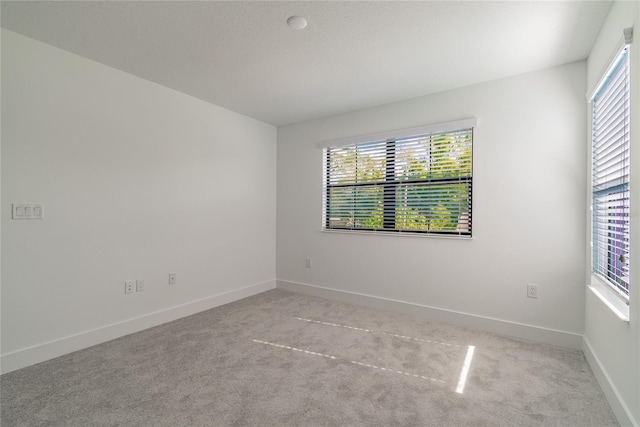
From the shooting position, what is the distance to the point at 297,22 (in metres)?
2.02

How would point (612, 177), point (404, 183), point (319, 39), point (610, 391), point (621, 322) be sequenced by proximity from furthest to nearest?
point (404, 183), point (319, 39), point (612, 177), point (610, 391), point (621, 322)

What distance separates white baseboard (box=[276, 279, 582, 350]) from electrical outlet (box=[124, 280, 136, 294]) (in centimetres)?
201

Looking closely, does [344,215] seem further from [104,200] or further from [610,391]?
[610,391]

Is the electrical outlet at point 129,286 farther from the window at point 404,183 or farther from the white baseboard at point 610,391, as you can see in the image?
the white baseboard at point 610,391

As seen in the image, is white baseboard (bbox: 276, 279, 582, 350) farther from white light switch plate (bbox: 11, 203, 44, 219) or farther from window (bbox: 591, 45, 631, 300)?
white light switch plate (bbox: 11, 203, 44, 219)

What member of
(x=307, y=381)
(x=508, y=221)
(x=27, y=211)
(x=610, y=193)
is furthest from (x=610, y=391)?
(x=27, y=211)

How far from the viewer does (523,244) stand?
2.74 m

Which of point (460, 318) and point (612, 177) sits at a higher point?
point (612, 177)

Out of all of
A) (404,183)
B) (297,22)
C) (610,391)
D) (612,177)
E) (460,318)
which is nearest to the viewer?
(610,391)

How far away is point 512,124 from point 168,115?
3.35 metres

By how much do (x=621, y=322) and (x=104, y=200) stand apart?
12.3 ft

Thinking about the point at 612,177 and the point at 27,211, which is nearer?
the point at 612,177

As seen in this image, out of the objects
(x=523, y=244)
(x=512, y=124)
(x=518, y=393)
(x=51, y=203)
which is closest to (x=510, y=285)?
(x=523, y=244)

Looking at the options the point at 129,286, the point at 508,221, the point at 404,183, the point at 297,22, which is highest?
the point at 297,22
